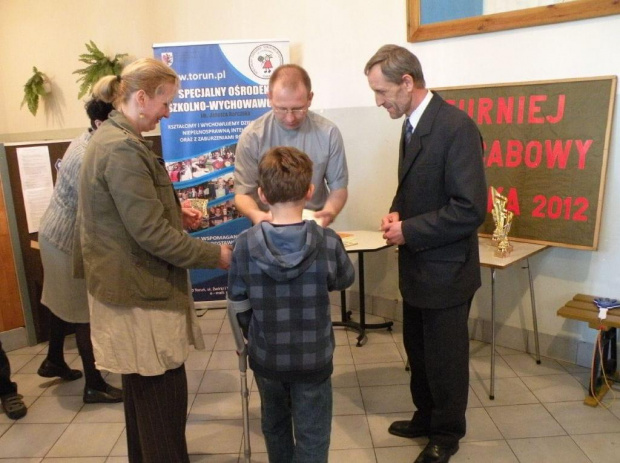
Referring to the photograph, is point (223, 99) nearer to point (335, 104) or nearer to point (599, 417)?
point (335, 104)

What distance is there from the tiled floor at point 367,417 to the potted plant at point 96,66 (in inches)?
108

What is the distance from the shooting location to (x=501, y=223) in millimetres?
2678

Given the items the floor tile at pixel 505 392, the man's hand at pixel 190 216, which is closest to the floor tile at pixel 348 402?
the floor tile at pixel 505 392

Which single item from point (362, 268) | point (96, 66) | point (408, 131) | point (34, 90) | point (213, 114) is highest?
point (96, 66)

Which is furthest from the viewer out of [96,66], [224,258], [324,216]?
[96,66]

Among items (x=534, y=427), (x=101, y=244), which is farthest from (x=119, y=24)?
(x=534, y=427)

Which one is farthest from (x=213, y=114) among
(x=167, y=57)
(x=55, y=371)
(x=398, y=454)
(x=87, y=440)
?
(x=398, y=454)

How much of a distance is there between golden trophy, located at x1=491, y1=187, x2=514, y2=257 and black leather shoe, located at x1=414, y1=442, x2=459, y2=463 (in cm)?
102

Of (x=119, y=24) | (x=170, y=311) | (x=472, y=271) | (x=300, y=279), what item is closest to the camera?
(x=300, y=279)

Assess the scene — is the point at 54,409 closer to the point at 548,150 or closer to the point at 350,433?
the point at 350,433

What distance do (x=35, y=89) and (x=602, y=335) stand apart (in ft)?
18.0

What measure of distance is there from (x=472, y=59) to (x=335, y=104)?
1.08 meters

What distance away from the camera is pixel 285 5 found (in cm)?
381

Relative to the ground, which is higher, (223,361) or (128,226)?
(128,226)
